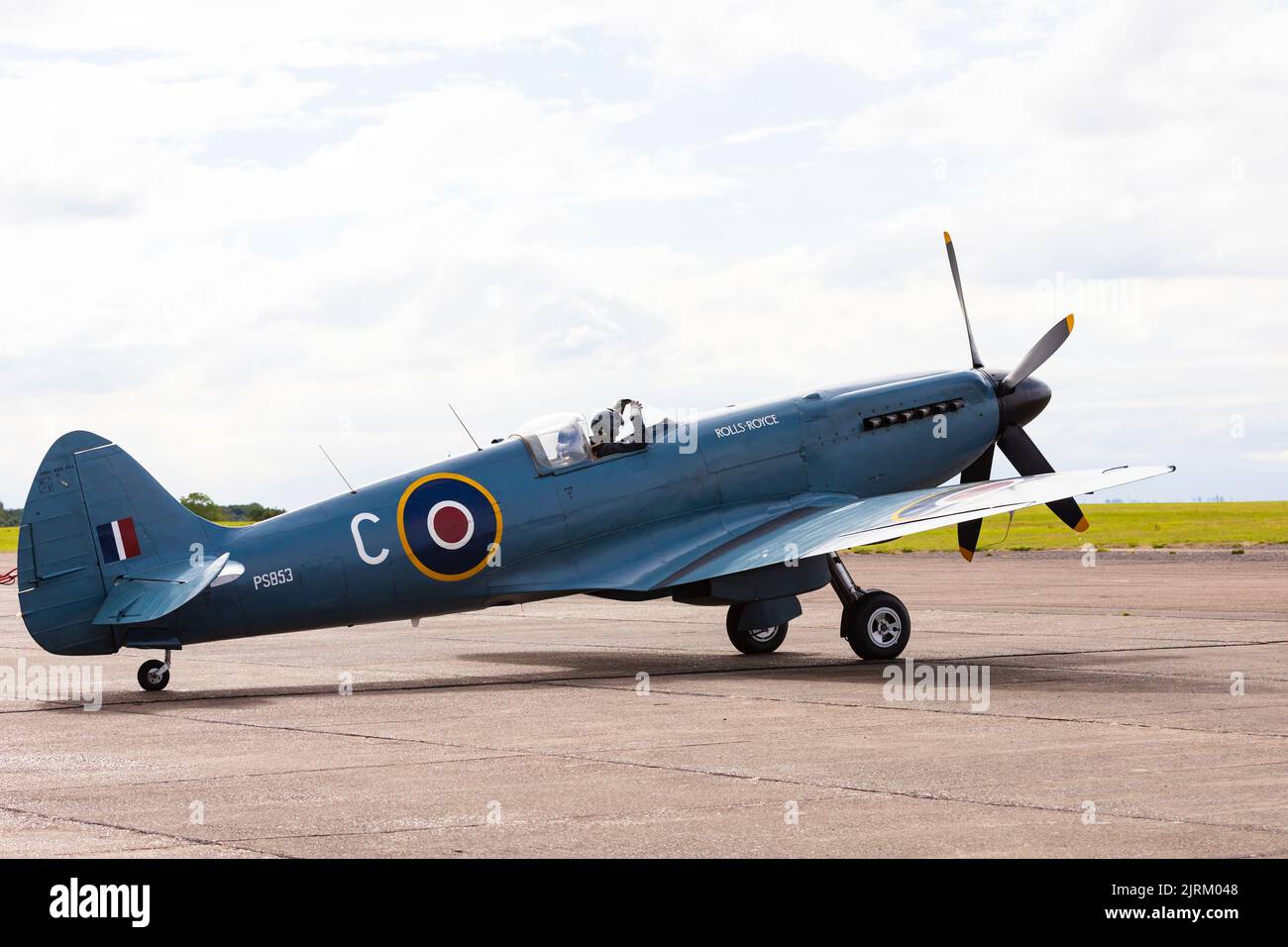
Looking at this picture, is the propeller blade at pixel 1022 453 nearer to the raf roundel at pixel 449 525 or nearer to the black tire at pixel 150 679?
the raf roundel at pixel 449 525

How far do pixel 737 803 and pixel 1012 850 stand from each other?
191 cm

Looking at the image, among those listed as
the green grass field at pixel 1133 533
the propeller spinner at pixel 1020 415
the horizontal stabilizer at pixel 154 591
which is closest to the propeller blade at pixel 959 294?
the propeller spinner at pixel 1020 415

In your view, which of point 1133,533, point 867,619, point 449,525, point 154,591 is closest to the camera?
point 154,591

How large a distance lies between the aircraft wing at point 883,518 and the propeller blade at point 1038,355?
7.38ft

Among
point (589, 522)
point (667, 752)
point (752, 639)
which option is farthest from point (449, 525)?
point (667, 752)

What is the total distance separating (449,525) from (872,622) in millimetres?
4836

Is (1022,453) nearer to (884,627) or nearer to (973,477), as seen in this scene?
(973,477)

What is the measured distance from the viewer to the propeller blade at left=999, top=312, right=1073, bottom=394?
1973 centimetres

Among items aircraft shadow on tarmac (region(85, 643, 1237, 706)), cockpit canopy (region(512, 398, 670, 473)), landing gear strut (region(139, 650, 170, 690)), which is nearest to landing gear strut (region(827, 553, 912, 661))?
aircraft shadow on tarmac (region(85, 643, 1237, 706))

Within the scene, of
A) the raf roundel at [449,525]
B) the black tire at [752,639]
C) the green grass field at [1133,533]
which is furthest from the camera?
the green grass field at [1133,533]

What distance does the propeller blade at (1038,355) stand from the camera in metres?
19.7

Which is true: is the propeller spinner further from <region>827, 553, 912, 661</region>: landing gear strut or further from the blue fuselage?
<region>827, 553, 912, 661</region>: landing gear strut

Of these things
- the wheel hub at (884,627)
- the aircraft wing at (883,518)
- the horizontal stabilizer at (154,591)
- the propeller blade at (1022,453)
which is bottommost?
the wheel hub at (884,627)

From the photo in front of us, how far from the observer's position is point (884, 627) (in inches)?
679
